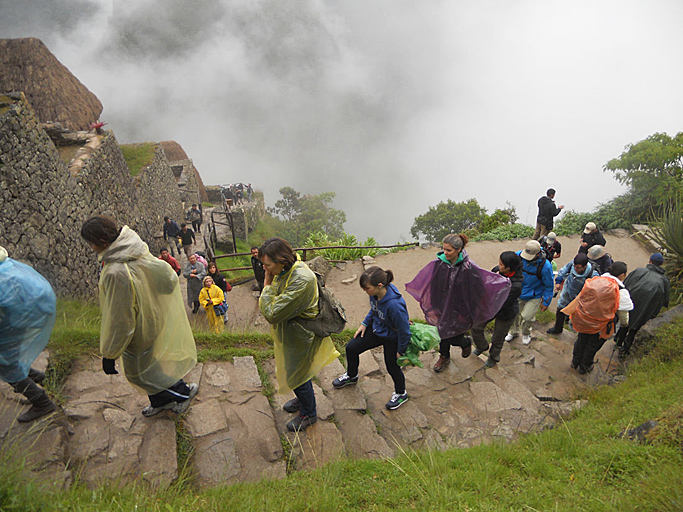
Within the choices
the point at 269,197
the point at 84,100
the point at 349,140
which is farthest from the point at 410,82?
the point at 84,100

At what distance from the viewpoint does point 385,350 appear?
3.39 m

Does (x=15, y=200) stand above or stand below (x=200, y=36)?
below

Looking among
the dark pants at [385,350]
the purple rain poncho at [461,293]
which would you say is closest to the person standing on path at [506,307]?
the purple rain poncho at [461,293]

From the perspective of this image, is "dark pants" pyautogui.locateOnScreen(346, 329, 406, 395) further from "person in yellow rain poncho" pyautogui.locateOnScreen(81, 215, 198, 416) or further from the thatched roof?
the thatched roof

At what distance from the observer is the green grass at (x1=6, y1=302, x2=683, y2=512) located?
1.98 m

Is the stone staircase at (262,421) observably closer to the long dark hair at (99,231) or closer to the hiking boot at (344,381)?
the hiking boot at (344,381)

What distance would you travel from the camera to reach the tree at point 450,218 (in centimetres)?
2900

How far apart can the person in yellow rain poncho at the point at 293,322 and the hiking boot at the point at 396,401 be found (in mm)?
739

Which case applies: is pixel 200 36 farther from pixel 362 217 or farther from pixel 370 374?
pixel 370 374

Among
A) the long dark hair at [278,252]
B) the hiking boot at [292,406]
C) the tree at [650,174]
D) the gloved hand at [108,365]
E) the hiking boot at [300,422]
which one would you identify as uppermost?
the tree at [650,174]

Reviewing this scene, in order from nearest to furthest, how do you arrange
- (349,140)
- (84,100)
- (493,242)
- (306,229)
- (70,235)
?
(70,235)
(493,242)
(84,100)
(306,229)
(349,140)

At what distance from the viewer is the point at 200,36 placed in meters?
109

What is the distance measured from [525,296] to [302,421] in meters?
3.22

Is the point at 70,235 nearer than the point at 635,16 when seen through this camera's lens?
Yes
